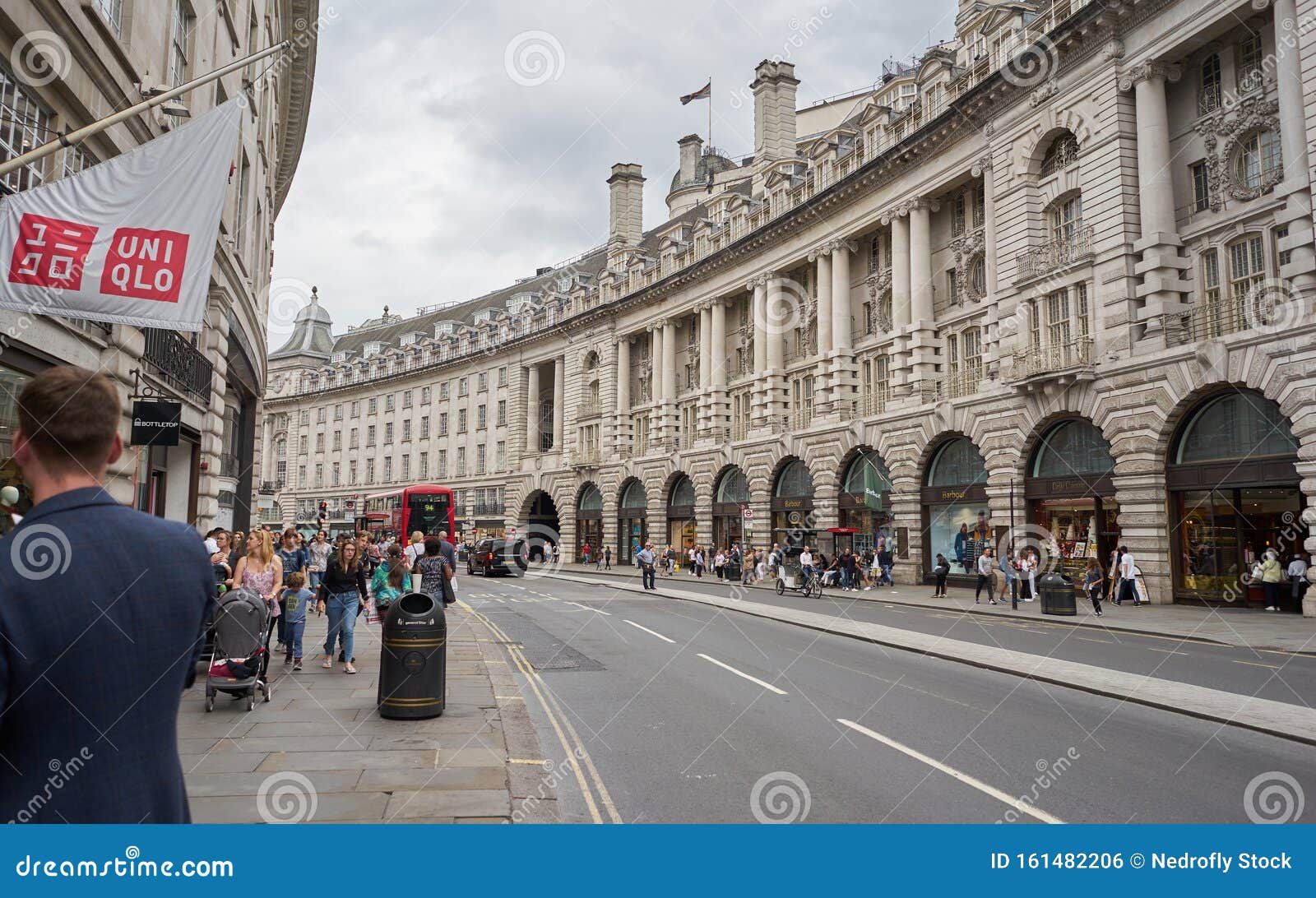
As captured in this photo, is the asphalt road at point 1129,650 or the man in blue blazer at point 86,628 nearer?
the man in blue blazer at point 86,628

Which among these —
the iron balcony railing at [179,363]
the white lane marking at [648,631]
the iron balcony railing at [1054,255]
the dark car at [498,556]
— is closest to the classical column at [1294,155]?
the iron balcony railing at [1054,255]

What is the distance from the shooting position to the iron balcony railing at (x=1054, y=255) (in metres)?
27.5

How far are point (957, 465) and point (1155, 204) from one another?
12.0 meters

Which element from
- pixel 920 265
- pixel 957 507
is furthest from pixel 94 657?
pixel 920 265

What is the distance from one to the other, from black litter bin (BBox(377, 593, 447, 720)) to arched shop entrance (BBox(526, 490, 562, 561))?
2320 inches

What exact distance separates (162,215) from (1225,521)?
26114 mm

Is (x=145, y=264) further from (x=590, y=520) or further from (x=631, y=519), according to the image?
(x=590, y=520)

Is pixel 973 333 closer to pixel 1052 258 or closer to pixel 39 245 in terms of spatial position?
pixel 1052 258

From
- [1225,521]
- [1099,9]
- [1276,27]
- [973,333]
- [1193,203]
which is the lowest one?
[1225,521]

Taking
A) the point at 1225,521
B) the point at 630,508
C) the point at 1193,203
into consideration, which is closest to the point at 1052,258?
the point at 1193,203

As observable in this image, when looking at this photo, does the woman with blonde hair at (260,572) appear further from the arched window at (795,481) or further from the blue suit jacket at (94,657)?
the arched window at (795,481)

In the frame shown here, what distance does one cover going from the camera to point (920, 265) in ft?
118

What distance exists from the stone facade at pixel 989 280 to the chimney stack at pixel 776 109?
151mm

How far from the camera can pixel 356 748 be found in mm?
7234
